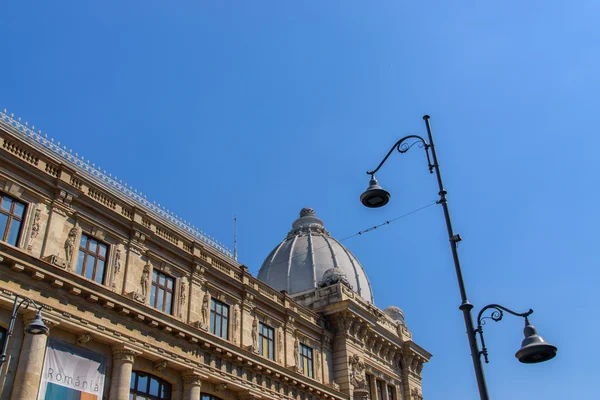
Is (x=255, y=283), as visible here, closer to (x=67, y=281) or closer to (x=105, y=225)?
(x=105, y=225)

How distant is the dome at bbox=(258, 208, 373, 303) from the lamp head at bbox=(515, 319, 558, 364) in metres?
37.6

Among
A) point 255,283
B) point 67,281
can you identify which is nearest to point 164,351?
point 67,281

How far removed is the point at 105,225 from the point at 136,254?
7.05ft

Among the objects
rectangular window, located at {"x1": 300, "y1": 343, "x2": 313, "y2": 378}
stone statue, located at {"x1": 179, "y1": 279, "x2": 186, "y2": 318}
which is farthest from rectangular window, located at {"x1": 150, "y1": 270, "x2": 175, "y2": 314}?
rectangular window, located at {"x1": 300, "y1": 343, "x2": 313, "y2": 378}

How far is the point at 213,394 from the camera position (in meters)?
31.3

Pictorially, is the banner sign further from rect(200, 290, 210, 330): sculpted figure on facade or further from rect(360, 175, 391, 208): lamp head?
rect(360, 175, 391, 208): lamp head

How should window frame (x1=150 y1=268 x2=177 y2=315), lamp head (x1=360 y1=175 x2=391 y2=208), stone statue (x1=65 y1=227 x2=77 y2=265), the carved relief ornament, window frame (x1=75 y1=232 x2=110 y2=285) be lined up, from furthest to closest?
window frame (x1=150 y1=268 x2=177 y2=315), window frame (x1=75 y1=232 x2=110 y2=285), the carved relief ornament, stone statue (x1=65 y1=227 x2=77 y2=265), lamp head (x1=360 y1=175 x2=391 y2=208)

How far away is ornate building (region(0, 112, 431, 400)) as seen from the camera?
24.1 metres

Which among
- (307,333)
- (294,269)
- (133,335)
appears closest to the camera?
(133,335)

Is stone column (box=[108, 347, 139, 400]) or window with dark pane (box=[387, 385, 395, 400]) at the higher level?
window with dark pane (box=[387, 385, 395, 400])

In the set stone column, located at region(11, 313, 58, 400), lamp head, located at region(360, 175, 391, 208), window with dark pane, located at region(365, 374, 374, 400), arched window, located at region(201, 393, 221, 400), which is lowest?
stone column, located at region(11, 313, 58, 400)

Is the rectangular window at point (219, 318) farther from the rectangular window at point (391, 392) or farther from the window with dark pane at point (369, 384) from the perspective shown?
the rectangular window at point (391, 392)

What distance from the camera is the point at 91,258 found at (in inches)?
1085

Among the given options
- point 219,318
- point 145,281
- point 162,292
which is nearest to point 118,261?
point 145,281
